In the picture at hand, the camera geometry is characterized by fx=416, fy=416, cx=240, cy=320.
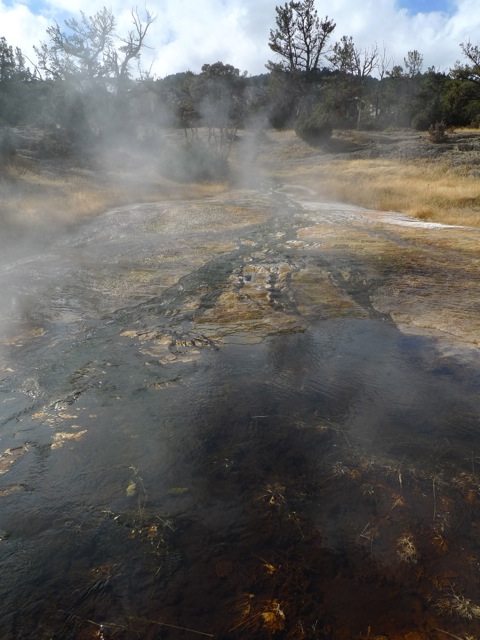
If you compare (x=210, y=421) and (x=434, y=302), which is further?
(x=434, y=302)

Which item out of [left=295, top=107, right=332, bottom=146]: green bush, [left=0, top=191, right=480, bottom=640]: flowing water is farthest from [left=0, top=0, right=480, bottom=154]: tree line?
[left=0, top=191, right=480, bottom=640]: flowing water

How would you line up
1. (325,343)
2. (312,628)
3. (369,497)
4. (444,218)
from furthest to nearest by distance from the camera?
(444,218)
(325,343)
(369,497)
(312,628)

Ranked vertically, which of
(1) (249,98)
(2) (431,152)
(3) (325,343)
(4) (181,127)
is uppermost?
(1) (249,98)

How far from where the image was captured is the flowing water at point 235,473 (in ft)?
5.53

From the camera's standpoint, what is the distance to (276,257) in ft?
22.0

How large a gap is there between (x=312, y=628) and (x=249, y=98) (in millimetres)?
32925

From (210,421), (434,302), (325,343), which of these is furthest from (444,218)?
(210,421)

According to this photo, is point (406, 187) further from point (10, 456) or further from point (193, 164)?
point (10, 456)

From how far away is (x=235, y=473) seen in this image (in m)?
2.35

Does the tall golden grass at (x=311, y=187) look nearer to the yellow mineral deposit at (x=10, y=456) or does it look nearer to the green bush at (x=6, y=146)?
the green bush at (x=6, y=146)

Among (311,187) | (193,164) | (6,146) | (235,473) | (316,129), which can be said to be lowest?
(235,473)

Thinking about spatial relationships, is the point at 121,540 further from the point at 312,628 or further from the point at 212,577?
the point at 312,628

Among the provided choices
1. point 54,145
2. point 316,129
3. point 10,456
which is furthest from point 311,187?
point 10,456

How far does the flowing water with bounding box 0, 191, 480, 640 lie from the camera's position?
1.69 metres
